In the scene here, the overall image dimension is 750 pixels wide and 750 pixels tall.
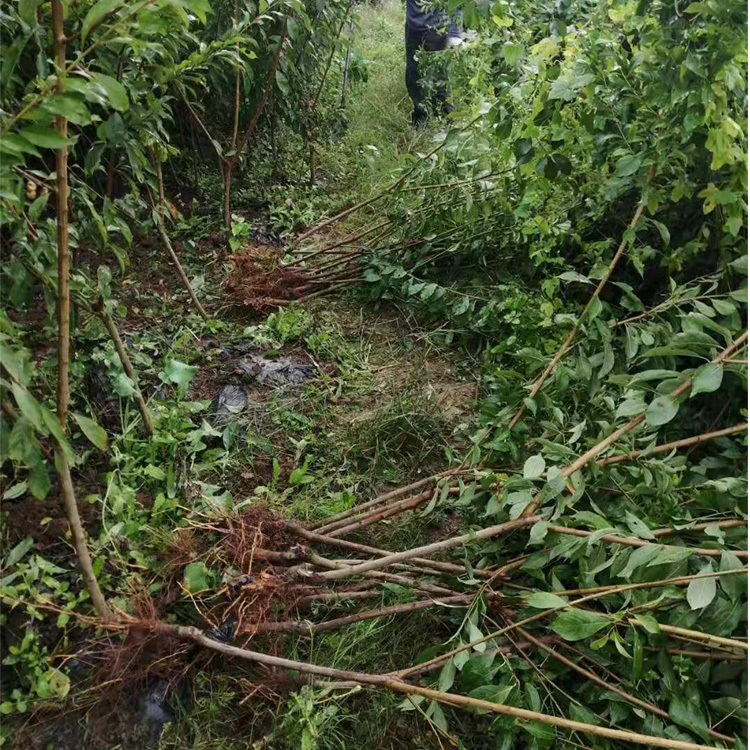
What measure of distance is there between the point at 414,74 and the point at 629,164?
3.43 m

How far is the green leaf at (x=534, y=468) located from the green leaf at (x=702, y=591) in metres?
0.39

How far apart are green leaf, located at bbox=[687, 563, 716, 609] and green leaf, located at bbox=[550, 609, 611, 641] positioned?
14cm

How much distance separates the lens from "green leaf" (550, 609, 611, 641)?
1.12 meters

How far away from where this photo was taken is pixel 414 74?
4.75m

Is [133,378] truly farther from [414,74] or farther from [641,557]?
[414,74]

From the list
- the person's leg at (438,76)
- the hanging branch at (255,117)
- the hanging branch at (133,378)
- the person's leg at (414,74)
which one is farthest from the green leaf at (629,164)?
the person's leg at (414,74)

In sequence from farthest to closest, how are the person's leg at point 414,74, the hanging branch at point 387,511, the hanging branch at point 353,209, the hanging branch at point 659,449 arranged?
1. the person's leg at point 414,74
2. the hanging branch at point 353,209
3. the hanging branch at point 387,511
4. the hanging branch at point 659,449

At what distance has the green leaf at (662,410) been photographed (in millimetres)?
1286

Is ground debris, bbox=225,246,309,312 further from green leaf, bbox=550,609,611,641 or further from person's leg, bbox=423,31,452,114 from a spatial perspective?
person's leg, bbox=423,31,452,114

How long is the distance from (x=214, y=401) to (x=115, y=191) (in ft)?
3.74

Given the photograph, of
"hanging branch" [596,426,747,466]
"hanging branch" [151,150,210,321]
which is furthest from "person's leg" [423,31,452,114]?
"hanging branch" [596,426,747,466]

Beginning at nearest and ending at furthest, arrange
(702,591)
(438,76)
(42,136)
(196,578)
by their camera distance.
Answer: (42,136)
(702,591)
(196,578)
(438,76)

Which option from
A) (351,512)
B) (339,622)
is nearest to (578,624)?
(339,622)

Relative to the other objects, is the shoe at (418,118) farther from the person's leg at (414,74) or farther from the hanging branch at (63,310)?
the hanging branch at (63,310)
